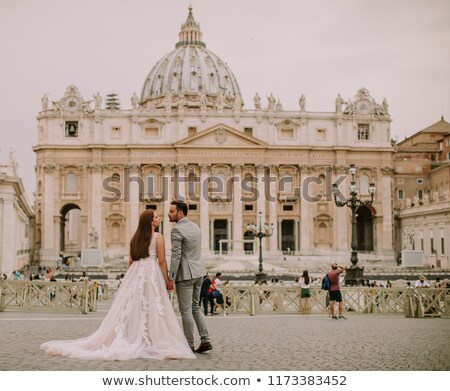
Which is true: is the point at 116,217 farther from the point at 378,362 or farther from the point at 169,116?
the point at 378,362

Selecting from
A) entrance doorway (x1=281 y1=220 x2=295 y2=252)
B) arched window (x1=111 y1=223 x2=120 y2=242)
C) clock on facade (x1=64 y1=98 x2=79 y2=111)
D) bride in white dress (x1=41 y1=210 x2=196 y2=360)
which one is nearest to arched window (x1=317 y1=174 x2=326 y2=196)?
entrance doorway (x1=281 y1=220 x2=295 y2=252)

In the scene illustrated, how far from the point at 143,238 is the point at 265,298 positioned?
8917 mm

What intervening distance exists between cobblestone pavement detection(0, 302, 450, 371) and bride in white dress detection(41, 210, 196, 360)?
0.22 m

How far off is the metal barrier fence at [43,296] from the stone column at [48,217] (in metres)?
49.7

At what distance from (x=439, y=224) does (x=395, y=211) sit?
17.4 metres

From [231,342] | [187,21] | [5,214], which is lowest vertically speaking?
[231,342]

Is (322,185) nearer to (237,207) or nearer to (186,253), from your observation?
(237,207)

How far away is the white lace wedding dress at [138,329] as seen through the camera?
854cm

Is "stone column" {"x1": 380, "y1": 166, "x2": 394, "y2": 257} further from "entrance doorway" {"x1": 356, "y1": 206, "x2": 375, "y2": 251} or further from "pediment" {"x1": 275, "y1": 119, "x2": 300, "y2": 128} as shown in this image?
"pediment" {"x1": 275, "y1": 119, "x2": 300, "y2": 128}

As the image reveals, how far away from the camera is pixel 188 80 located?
98.9 metres

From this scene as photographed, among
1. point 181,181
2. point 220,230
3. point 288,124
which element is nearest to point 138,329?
point 181,181

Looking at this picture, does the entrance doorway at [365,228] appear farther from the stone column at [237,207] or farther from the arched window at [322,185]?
the stone column at [237,207]
